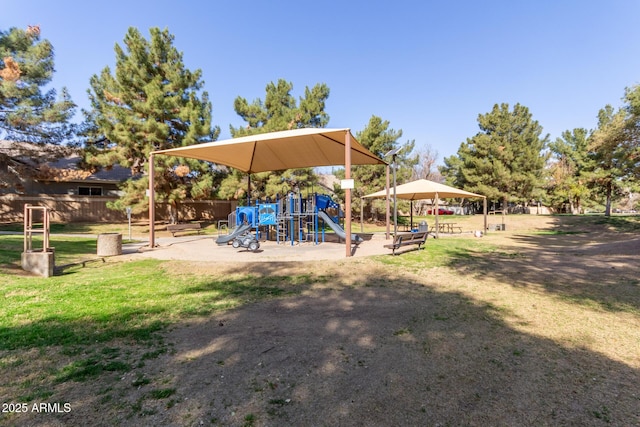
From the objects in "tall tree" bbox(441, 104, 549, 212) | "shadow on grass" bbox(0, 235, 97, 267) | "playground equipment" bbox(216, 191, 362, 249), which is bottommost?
"shadow on grass" bbox(0, 235, 97, 267)

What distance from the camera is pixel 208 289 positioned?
6.57 meters

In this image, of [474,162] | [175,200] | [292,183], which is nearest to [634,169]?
[474,162]

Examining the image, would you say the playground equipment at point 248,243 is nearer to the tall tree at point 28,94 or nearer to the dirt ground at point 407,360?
the dirt ground at point 407,360

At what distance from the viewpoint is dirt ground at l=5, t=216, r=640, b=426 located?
2.51 m

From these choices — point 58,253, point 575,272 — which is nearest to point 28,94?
point 58,253

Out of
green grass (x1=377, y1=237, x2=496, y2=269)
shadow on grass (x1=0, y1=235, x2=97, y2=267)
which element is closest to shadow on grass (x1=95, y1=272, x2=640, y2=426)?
green grass (x1=377, y1=237, x2=496, y2=269)

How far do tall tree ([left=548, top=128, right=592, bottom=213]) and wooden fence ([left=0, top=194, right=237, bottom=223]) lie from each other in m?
41.5

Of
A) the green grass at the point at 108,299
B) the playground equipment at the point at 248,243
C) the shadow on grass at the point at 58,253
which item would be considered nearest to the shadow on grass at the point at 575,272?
the green grass at the point at 108,299

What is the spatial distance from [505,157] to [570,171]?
1636 cm

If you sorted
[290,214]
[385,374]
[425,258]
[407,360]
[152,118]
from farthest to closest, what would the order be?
[152,118]
[290,214]
[425,258]
[407,360]
[385,374]

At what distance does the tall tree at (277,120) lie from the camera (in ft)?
76.2

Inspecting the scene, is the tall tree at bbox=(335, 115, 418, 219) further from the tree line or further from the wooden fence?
the wooden fence

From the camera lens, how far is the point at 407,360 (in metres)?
3.45

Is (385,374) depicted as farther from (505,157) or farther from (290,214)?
(505,157)
